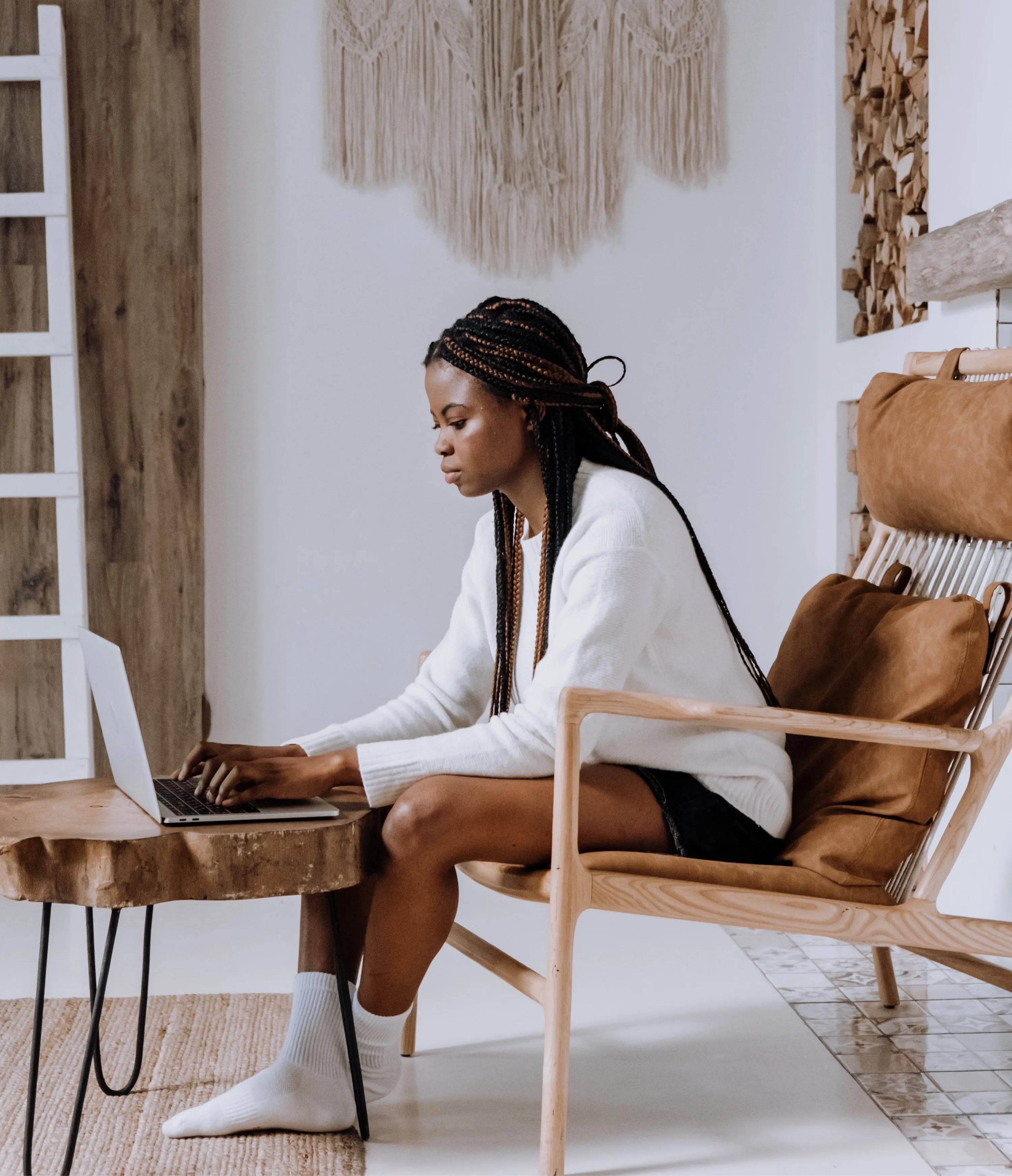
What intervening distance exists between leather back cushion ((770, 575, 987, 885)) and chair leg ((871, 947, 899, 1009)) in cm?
47

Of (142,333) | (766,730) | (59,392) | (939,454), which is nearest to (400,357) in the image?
(142,333)

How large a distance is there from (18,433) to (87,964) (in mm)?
1321

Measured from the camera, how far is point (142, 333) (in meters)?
3.23

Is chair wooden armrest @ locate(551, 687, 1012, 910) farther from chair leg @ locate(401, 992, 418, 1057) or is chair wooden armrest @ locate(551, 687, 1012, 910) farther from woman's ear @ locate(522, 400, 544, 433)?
chair leg @ locate(401, 992, 418, 1057)

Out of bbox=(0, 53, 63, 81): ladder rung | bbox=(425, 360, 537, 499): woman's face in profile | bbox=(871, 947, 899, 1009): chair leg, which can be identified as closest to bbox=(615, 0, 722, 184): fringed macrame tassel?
bbox=(0, 53, 63, 81): ladder rung

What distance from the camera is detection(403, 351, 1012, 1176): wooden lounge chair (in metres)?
1.57

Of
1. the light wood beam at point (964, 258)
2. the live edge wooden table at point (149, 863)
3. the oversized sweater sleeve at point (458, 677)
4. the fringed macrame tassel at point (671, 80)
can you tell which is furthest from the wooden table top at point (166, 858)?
the fringed macrame tassel at point (671, 80)

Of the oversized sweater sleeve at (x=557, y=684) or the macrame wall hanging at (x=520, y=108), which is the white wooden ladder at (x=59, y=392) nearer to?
the macrame wall hanging at (x=520, y=108)

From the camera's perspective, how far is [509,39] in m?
3.25

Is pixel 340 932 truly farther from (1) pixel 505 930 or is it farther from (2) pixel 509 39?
(2) pixel 509 39

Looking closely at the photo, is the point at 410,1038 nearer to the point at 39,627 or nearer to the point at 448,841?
the point at 448,841

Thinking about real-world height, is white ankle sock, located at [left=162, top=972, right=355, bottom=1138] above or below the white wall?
below

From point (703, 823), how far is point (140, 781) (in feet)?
2.23

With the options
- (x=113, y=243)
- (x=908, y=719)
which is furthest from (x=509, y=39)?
(x=908, y=719)
